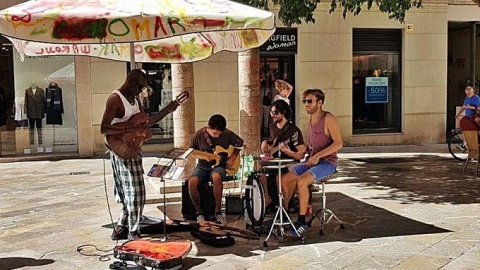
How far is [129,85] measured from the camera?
584 centimetres

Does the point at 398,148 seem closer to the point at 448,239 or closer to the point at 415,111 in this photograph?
the point at 415,111

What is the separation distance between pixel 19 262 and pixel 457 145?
10.5 metres

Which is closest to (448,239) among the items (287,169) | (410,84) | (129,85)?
(287,169)

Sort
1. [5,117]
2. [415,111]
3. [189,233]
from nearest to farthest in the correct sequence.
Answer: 1. [189,233]
2. [5,117]
3. [415,111]

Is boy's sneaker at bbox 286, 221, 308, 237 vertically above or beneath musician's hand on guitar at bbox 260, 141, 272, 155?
beneath

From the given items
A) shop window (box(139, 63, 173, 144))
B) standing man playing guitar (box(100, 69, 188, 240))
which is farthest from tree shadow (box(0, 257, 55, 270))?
shop window (box(139, 63, 173, 144))

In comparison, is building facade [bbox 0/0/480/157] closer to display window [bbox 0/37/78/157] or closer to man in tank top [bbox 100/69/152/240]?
display window [bbox 0/37/78/157]

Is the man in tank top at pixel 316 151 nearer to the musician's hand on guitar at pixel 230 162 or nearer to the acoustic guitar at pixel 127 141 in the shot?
the musician's hand on guitar at pixel 230 162

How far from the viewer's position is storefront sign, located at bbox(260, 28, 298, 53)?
47.6 feet

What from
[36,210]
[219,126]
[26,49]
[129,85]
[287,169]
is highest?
[26,49]

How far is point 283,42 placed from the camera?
14617 mm

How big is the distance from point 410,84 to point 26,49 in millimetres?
11220

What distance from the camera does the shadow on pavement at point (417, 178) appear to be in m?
8.20

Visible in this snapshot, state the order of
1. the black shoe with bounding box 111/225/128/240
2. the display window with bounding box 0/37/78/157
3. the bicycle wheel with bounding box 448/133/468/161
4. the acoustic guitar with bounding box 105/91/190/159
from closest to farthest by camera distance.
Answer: the acoustic guitar with bounding box 105/91/190/159
the black shoe with bounding box 111/225/128/240
the bicycle wheel with bounding box 448/133/468/161
the display window with bounding box 0/37/78/157
